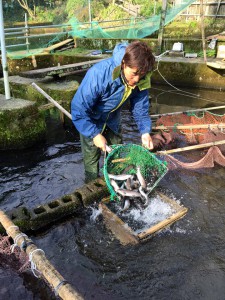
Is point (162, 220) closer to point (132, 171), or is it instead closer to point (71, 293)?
point (132, 171)

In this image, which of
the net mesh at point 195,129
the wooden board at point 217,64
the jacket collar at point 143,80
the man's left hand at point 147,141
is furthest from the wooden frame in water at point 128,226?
the wooden board at point 217,64

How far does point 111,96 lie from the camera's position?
13.3 feet

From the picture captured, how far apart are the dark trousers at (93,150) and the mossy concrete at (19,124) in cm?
259

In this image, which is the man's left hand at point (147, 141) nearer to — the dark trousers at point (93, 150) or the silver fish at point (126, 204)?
the dark trousers at point (93, 150)

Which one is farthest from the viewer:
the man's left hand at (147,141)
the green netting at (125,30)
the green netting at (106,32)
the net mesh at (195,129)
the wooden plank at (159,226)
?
the green netting at (125,30)

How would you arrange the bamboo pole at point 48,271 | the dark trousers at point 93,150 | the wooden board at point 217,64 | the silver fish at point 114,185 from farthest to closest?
1. the wooden board at point 217,64
2. the dark trousers at point 93,150
3. the silver fish at point 114,185
4. the bamboo pole at point 48,271

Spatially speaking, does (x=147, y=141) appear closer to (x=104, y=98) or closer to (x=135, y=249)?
(x=104, y=98)

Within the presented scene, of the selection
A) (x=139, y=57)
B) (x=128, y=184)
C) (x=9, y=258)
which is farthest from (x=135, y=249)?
(x=139, y=57)

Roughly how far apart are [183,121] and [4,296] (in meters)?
5.73

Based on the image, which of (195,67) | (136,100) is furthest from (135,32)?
(136,100)

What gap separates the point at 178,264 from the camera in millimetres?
4016

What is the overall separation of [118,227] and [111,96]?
1940mm

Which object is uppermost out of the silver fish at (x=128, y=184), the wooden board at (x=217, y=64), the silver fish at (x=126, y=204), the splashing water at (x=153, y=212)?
the wooden board at (x=217, y=64)

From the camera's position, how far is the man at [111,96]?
3400 mm
